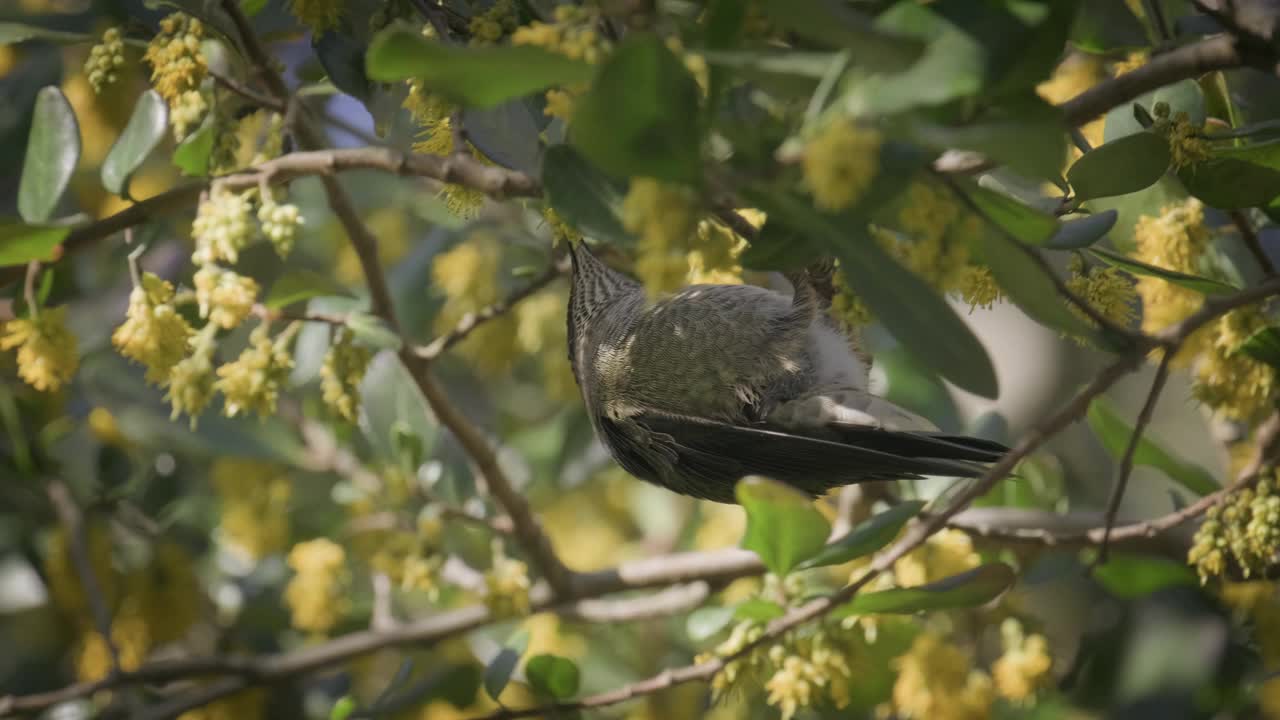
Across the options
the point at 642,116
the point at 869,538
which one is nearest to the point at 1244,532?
the point at 869,538

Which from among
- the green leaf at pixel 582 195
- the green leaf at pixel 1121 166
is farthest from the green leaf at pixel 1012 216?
the green leaf at pixel 582 195

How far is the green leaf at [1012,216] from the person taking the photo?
3.75 feet

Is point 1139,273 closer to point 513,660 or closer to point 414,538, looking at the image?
point 513,660

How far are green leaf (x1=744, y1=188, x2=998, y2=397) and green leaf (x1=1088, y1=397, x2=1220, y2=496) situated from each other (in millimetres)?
1161

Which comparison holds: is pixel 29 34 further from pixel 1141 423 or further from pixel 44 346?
pixel 1141 423

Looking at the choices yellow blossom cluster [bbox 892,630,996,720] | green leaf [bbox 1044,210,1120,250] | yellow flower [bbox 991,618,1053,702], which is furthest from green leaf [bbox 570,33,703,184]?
yellow flower [bbox 991,618,1053,702]

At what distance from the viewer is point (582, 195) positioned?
4.28ft

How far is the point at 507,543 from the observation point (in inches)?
127

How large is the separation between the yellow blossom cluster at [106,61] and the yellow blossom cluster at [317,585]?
1327 mm

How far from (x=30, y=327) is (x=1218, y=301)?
1692 mm

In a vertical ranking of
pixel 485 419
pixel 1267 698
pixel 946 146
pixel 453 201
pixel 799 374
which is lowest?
pixel 485 419

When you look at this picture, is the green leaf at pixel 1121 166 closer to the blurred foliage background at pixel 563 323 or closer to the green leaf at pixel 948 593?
the blurred foliage background at pixel 563 323

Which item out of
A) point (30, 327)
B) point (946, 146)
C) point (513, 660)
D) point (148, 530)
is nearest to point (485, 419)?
point (148, 530)

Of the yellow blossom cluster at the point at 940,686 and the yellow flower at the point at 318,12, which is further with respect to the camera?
the yellow blossom cluster at the point at 940,686
